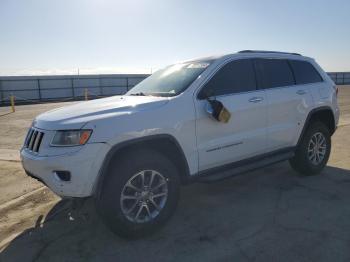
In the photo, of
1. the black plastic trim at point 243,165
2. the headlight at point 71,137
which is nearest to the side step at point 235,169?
the black plastic trim at point 243,165

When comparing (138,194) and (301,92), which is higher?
(301,92)

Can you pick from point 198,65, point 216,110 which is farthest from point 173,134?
point 198,65

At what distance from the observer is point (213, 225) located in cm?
416

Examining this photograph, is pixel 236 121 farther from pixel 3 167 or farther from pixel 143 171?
pixel 3 167

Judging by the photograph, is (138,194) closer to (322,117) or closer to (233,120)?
(233,120)

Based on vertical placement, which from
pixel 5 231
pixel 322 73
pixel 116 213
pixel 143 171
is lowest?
pixel 5 231

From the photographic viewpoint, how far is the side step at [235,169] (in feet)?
14.3

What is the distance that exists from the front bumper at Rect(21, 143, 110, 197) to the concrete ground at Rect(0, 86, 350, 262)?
0.38 m

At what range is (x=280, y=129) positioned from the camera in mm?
5227

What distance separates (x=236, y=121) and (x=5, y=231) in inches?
118

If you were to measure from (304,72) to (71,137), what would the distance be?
3.86m

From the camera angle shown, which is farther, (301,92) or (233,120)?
(301,92)

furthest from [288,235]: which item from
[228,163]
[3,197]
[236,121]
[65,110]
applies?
[3,197]

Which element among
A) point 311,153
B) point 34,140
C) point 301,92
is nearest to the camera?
point 34,140
